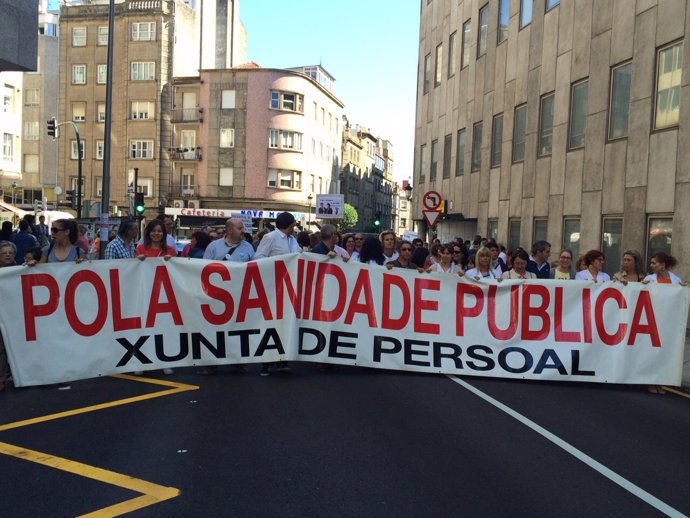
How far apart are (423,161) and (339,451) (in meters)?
28.2

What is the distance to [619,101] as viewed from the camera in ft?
51.2

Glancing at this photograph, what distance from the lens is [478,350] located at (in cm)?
837

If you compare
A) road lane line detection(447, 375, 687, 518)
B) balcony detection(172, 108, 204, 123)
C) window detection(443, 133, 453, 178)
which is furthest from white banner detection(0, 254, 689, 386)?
balcony detection(172, 108, 204, 123)

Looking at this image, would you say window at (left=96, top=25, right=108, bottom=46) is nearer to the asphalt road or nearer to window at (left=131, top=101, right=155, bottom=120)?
window at (left=131, top=101, right=155, bottom=120)

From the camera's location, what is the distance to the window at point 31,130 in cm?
6131

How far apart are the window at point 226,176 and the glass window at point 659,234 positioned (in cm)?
4605

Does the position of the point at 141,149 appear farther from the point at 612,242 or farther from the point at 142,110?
the point at 612,242

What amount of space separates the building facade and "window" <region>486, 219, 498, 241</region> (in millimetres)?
75

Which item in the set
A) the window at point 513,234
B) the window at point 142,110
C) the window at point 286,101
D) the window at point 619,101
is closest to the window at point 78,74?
the window at point 142,110

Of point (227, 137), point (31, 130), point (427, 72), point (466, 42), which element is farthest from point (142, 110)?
point (466, 42)

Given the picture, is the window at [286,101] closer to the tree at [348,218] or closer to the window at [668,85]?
the tree at [348,218]

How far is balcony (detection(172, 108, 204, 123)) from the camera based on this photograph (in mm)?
57500

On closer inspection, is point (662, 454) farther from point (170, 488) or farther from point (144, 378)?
point (144, 378)

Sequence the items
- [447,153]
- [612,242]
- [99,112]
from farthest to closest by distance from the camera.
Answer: [99,112] < [447,153] < [612,242]
